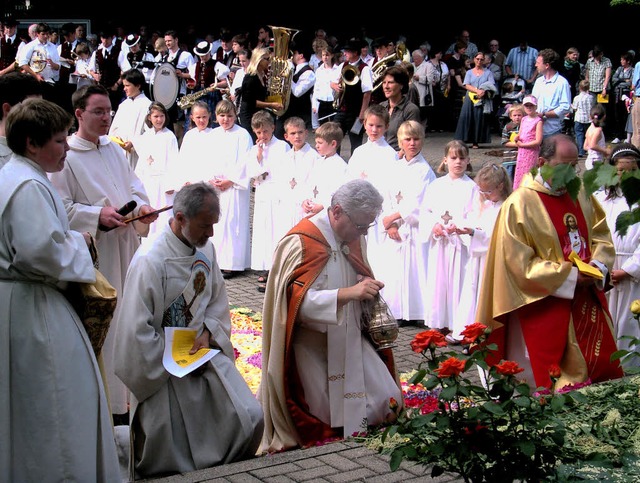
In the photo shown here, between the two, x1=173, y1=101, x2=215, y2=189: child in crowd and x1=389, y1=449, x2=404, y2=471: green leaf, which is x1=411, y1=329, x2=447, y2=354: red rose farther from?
x1=173, y1=101, x2=215, y2=189: child in crowd

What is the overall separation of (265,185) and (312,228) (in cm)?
550

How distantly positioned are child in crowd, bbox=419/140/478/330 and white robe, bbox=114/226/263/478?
374 centimetres

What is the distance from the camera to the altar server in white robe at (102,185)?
22.8ft

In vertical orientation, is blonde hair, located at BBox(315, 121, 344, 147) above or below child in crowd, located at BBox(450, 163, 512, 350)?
above

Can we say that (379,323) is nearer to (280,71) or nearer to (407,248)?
(407,248)

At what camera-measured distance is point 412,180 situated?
9.79 m

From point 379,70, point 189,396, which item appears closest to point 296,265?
point 189,396

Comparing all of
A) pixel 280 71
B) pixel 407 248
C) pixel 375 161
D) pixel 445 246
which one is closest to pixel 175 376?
pixel 445 246

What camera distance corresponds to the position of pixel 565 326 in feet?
22.9

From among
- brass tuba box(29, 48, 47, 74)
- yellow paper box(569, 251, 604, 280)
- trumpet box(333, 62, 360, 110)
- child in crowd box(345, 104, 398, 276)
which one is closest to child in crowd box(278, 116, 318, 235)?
child in crowd box(345, 104, 398, 276)

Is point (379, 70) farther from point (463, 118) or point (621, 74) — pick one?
point (621, 74)

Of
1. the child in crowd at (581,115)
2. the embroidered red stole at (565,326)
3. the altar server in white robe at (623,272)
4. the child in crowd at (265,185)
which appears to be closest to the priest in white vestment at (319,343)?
the embroidered red stole at (565,326)

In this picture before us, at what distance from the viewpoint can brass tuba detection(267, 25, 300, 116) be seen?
14.7 metres

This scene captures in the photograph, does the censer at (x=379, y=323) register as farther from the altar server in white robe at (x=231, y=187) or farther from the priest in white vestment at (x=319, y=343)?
the altar server in white robe at (x=231, y=187)
